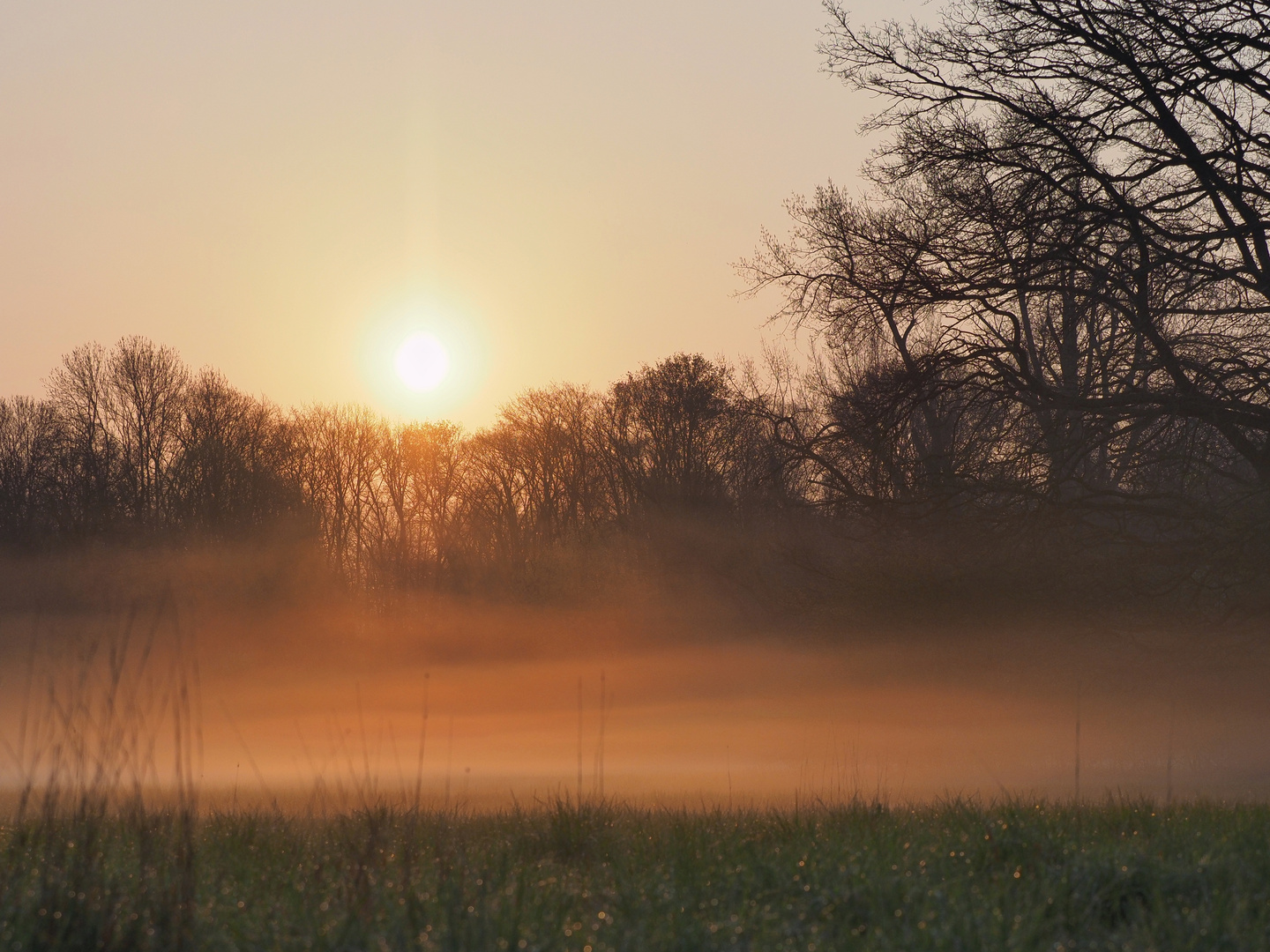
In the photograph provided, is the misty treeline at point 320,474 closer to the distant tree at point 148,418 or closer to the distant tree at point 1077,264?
the distant tree at point 148,418

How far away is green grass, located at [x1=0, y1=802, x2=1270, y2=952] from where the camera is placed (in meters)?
3.73

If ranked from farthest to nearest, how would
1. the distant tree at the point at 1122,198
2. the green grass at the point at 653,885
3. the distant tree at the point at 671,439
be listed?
the distant tree at the point at 671,439, the distant tree at the point at 1122,198, the green grass at the point at 653,885

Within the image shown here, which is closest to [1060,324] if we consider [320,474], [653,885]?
[653,885]

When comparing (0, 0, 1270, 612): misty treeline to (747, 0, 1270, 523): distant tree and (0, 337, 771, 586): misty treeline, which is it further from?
(0, 337, 771, 586): misty treeline

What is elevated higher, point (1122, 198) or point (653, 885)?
point (1122, 198)

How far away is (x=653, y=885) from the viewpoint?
177 inches

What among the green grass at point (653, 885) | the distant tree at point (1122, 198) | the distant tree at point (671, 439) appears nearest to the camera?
the green grass at point (653, 885)

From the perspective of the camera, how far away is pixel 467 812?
711 cm

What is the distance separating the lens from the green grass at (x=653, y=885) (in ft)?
12.2

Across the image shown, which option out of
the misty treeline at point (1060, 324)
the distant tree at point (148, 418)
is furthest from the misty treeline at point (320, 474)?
the misty treeline at point (1060, 324)

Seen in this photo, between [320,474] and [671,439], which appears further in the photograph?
[320,474]

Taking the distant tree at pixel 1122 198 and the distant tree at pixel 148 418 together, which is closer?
the distant tree at pixel 1122 198

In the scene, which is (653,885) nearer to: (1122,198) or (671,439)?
(1122,198)

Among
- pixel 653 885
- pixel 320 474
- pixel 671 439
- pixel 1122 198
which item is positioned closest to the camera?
pixel 653 885
